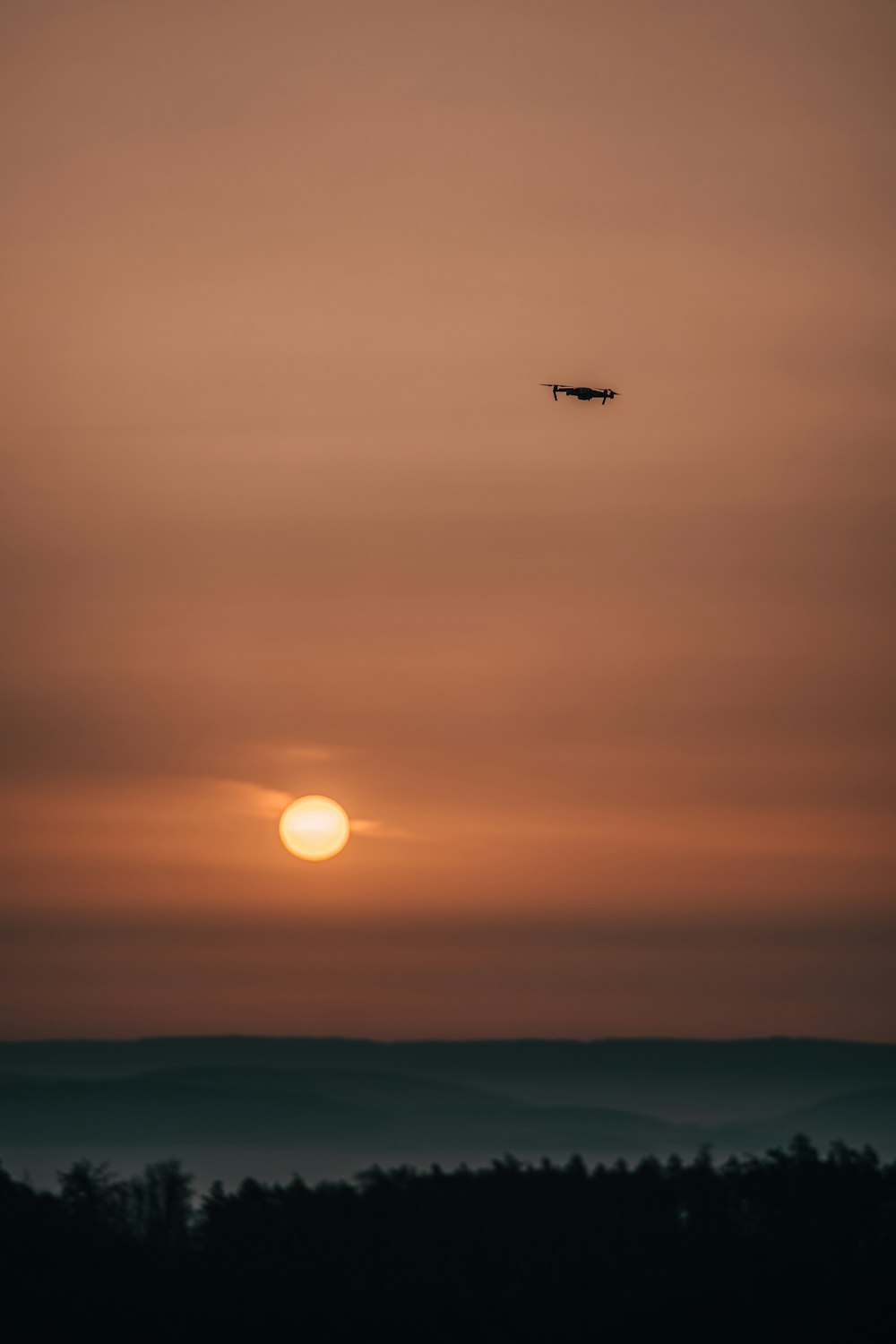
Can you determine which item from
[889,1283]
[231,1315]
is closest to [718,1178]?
[889,1283]

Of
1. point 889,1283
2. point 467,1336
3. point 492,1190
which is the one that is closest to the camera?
point 467,1336

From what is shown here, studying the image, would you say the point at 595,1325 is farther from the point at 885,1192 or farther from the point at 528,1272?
Result: the point at 885,1192

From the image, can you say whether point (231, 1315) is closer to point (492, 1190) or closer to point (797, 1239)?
point (492, 1190)

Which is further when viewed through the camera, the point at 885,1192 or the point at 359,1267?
the point at 885,1192

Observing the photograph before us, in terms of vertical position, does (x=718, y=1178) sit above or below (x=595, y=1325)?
above

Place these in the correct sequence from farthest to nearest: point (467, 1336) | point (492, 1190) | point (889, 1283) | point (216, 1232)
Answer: point (492, 1190)
point (216, 1232)
point (889, 1283)
point (467, 1336)

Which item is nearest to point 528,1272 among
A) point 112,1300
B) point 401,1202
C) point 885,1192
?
point 401,1202
